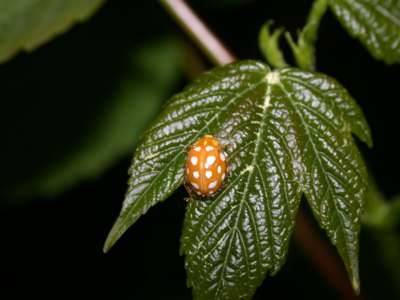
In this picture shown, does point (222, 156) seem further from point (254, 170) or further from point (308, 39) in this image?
point (308, 39)

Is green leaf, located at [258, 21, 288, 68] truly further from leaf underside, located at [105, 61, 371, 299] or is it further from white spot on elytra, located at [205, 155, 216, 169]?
white spot on elytra, located at [205, 155, 216, 169]

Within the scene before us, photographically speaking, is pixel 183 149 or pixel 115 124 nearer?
pixel 183 149

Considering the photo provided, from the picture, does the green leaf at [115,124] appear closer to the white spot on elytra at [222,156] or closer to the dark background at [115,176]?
the dark background at [115,176]

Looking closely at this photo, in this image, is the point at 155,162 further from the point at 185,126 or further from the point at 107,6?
the point at 107,6

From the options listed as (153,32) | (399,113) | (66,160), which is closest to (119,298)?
(66,160)

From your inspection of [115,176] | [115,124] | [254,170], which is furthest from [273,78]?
[115,176]

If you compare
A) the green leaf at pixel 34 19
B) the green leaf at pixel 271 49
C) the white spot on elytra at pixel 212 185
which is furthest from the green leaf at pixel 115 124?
the white spot on elytra at pixel 212 185
